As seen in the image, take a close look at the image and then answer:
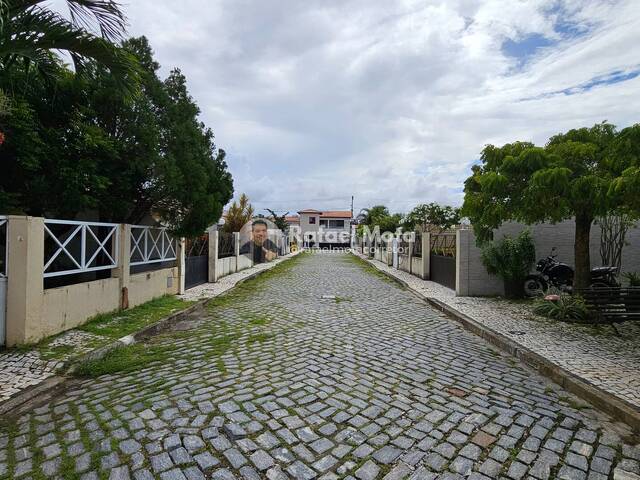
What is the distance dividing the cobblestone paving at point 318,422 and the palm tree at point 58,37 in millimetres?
4191

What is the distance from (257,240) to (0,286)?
A: 748 inches

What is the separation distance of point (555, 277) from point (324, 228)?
2393 inches

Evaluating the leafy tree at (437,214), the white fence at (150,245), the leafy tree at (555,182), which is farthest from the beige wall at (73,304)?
the leafy tree at (437,214)

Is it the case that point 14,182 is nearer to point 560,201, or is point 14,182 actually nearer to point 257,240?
point 560,201

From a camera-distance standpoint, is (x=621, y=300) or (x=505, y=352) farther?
(x=621, y=300)

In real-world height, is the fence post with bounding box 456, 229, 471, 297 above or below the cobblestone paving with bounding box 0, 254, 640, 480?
above

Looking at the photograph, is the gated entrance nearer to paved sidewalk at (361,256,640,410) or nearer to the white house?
paved sidewalk at (361,256,640,410)

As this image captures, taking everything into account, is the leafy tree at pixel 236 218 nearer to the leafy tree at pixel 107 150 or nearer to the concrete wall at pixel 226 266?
the concrete wall at pixel 226 266

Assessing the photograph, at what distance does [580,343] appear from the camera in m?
5.84

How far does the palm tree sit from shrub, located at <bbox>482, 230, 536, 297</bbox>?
28.4 ft

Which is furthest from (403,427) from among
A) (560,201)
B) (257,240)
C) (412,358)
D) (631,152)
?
(257,240)

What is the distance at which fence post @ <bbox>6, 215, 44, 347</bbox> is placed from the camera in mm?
5188

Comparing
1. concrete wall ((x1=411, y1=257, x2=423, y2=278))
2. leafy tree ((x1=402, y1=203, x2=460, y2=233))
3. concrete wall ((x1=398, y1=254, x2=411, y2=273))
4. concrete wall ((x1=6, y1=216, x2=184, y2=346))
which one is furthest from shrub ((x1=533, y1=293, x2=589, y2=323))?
leafy tree ((x1=402, y1=203, x2=460, y2=233))

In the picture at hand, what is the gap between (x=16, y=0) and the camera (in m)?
4.74
